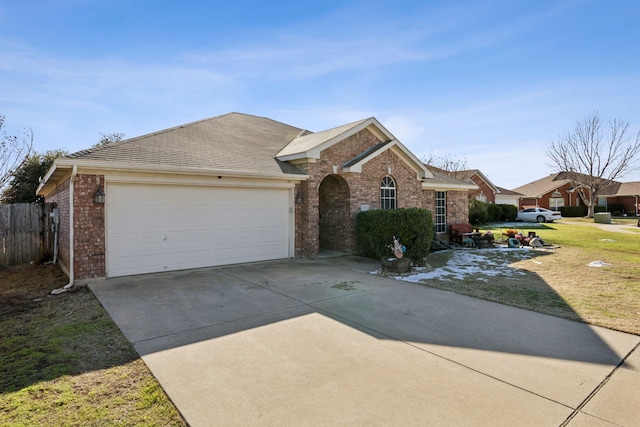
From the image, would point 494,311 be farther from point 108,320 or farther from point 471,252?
point 471,252

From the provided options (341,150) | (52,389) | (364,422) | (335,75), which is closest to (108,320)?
(52,389)

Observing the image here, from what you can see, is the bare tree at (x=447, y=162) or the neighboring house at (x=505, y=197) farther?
the neighboring house at (x=505, y=197)

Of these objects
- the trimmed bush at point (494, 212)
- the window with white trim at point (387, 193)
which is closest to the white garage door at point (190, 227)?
the window with white trim at point (387, 193)

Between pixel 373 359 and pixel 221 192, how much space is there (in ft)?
23.7

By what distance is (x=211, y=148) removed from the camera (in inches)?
434

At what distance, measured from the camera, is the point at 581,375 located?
3641 millimetres

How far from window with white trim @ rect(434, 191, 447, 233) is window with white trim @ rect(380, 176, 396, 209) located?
134 inches

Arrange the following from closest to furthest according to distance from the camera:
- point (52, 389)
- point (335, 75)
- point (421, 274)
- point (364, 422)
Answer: point (364, 422) → point (52, 389) → point (421, 274) → point (335, 75)

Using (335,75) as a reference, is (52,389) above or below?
below

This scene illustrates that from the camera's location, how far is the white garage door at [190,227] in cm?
840

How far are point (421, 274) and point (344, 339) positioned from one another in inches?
198

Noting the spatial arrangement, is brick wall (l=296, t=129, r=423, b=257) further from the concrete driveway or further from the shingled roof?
the concrete driveway

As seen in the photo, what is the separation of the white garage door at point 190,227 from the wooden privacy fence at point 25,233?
17.5 ft

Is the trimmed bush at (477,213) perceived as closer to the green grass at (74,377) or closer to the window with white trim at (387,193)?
the window with white trim at (387,193)
